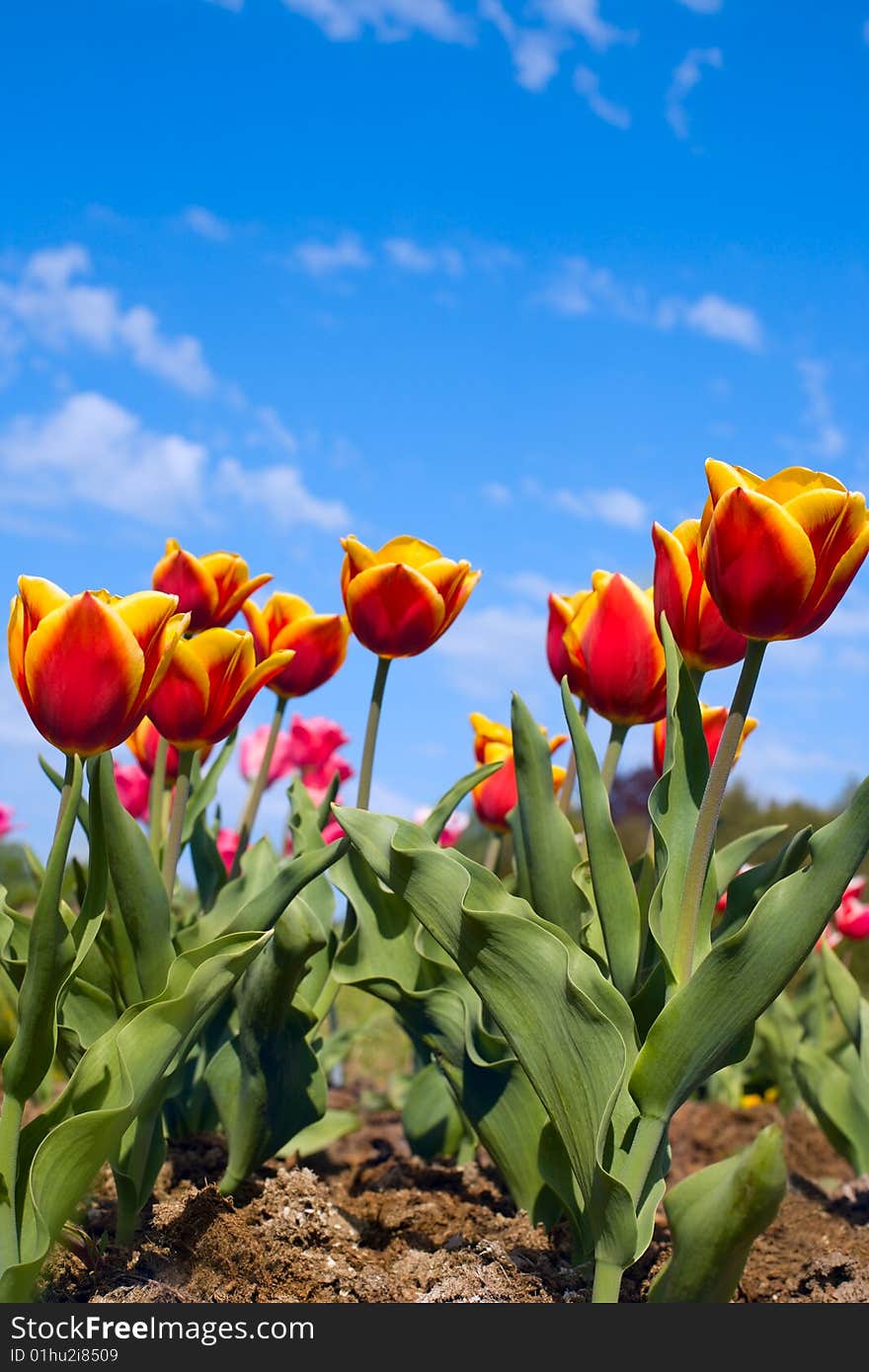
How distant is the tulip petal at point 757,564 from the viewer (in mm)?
1624

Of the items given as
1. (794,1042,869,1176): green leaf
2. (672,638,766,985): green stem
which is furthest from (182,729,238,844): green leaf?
(794,1042,869,1176): green leaf

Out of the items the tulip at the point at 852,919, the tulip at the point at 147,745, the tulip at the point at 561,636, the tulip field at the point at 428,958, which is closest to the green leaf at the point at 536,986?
the tulip field at the point at 428,958

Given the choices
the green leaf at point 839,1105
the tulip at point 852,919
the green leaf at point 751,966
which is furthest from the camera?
the tulip at point 852,919

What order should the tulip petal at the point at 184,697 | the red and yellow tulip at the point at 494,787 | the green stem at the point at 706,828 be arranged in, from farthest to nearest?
the red and yellow tulip at the point at 494,787 < the tulip petal at the point at 184,697 < the green stem at the point at 706,828

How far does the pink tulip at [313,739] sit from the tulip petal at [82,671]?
91.8 inches

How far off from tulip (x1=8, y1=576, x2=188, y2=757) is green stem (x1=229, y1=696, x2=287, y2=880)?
0.91m

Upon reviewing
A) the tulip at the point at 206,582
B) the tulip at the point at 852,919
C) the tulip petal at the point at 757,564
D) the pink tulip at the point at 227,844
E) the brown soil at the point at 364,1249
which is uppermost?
the tulip at the point at 206,582

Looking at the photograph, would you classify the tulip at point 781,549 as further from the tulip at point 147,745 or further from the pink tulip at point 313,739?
the pink tulip at point 313,739

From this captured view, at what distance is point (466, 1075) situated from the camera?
2.16m

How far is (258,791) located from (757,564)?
1.45 metres

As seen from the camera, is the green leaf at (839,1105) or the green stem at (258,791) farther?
the green leaf at (839,1105)

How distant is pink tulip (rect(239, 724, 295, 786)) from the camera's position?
402 cm

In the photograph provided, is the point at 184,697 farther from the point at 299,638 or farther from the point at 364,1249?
the point at 364,1249

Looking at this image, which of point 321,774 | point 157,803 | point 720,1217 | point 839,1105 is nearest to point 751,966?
point 720,1217
